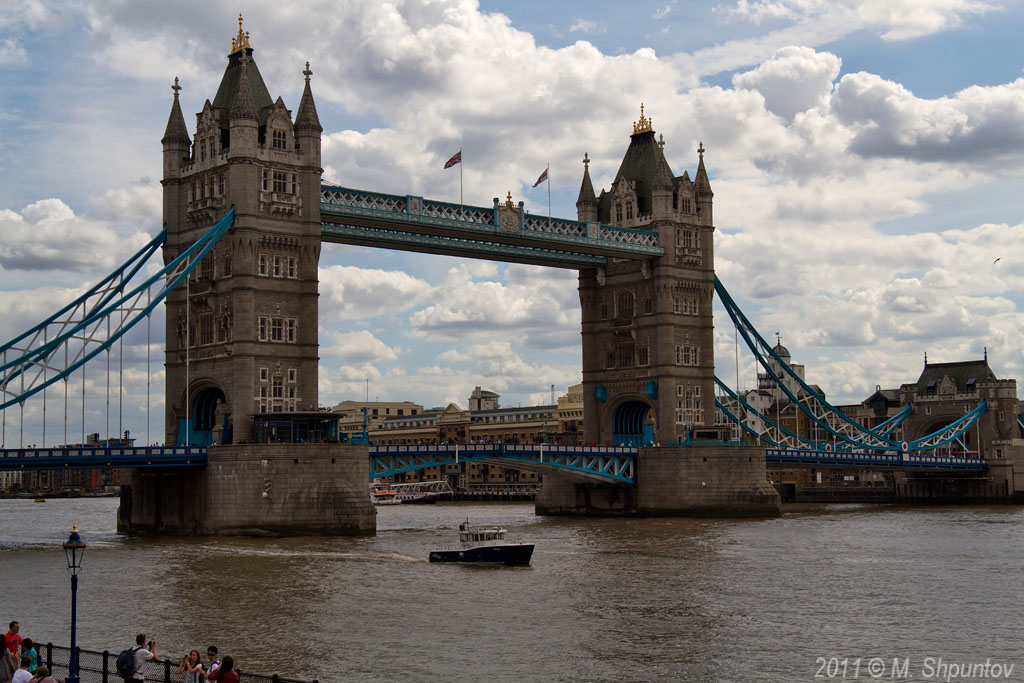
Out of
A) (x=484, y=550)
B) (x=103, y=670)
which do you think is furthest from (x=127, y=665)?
(x=484, y=550)

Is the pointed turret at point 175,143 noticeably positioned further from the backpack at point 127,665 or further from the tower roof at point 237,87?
the backpack at point 127,665

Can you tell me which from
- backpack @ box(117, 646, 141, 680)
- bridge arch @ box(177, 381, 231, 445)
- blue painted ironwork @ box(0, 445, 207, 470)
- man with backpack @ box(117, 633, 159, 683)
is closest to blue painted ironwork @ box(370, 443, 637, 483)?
bridge arch @ box(177, 381, 231, 445)

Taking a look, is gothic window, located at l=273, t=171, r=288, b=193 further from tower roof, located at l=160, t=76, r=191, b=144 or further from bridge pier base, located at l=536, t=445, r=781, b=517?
bridge pier base, located at l=536, t=445, r=781, b=517

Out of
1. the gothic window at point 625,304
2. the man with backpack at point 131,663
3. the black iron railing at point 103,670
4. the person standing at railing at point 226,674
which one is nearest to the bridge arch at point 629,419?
the gothic window at point 625,304

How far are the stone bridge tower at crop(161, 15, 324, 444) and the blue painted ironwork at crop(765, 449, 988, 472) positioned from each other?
46.0 m

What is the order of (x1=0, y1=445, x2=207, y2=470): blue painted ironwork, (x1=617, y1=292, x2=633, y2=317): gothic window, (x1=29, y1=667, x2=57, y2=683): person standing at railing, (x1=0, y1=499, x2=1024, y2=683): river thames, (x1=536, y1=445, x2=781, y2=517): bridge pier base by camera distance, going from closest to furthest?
(x1=29, y1=667, x2=57, y2=683): person standing at railing < (x1=0, y1=499, x2=1024, y2=683): river thames < (x1=0, y1=445, x2=207, y2=470): blue painted ironwork < (x1=536, y1=445, x2=781, y2=517): bridge pier base < (x1=617, y1=292, x2=633, y2=317): gothic window

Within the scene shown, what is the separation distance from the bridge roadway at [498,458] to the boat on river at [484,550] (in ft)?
61.9

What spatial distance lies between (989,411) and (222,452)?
94639 mm

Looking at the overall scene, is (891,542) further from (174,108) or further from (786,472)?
(786,472)

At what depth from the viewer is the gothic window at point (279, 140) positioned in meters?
86.4

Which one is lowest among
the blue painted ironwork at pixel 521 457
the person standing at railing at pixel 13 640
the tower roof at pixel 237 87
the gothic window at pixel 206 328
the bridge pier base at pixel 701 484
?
the person standing at railing at pixel 13 640

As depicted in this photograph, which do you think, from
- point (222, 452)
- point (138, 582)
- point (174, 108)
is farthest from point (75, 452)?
point (174, 108)

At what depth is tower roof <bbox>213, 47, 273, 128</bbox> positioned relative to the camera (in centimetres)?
8773

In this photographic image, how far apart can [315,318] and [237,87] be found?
54.6ft
